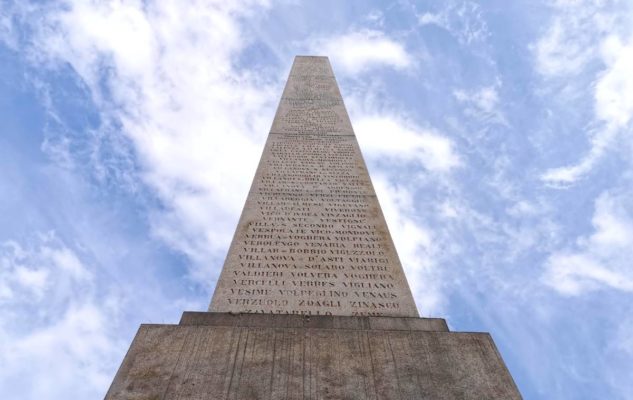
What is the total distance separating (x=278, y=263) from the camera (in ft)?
28.8

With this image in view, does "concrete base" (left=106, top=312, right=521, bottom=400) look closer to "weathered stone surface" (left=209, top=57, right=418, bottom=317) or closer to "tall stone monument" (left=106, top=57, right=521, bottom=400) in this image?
"tall stone monument" (left=106, top=57, right=521, bottom=400)

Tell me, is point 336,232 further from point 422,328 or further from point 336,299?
point 422,328

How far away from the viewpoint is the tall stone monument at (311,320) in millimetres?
5586

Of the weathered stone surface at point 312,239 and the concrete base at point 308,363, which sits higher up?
the weathered stone surface at point 312,239

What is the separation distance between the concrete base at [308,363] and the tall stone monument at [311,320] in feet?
0.04

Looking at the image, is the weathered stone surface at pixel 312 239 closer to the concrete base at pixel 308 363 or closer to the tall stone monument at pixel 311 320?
the tall stone monument at pixel 311 320

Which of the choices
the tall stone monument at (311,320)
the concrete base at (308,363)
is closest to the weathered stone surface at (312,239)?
the tall stone monument at (311,320)

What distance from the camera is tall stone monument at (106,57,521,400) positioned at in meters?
5.59

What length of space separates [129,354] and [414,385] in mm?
3110

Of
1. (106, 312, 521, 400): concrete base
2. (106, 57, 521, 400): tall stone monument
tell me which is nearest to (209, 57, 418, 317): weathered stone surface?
(106, 57, 521, 400): tall stone monument

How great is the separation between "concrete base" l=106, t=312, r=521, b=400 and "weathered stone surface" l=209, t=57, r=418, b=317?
1.43 meters

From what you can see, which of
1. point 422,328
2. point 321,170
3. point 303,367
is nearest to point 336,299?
point 422,328

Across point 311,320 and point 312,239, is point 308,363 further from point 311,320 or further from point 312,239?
point 312,239

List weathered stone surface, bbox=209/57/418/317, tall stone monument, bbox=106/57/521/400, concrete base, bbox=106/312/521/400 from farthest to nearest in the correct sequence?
weathered stone surface, bbox=209/57/418/317 < tall stone monument, bbox=106/57/521/400 < concrete base, bbox=106/312/521/400
